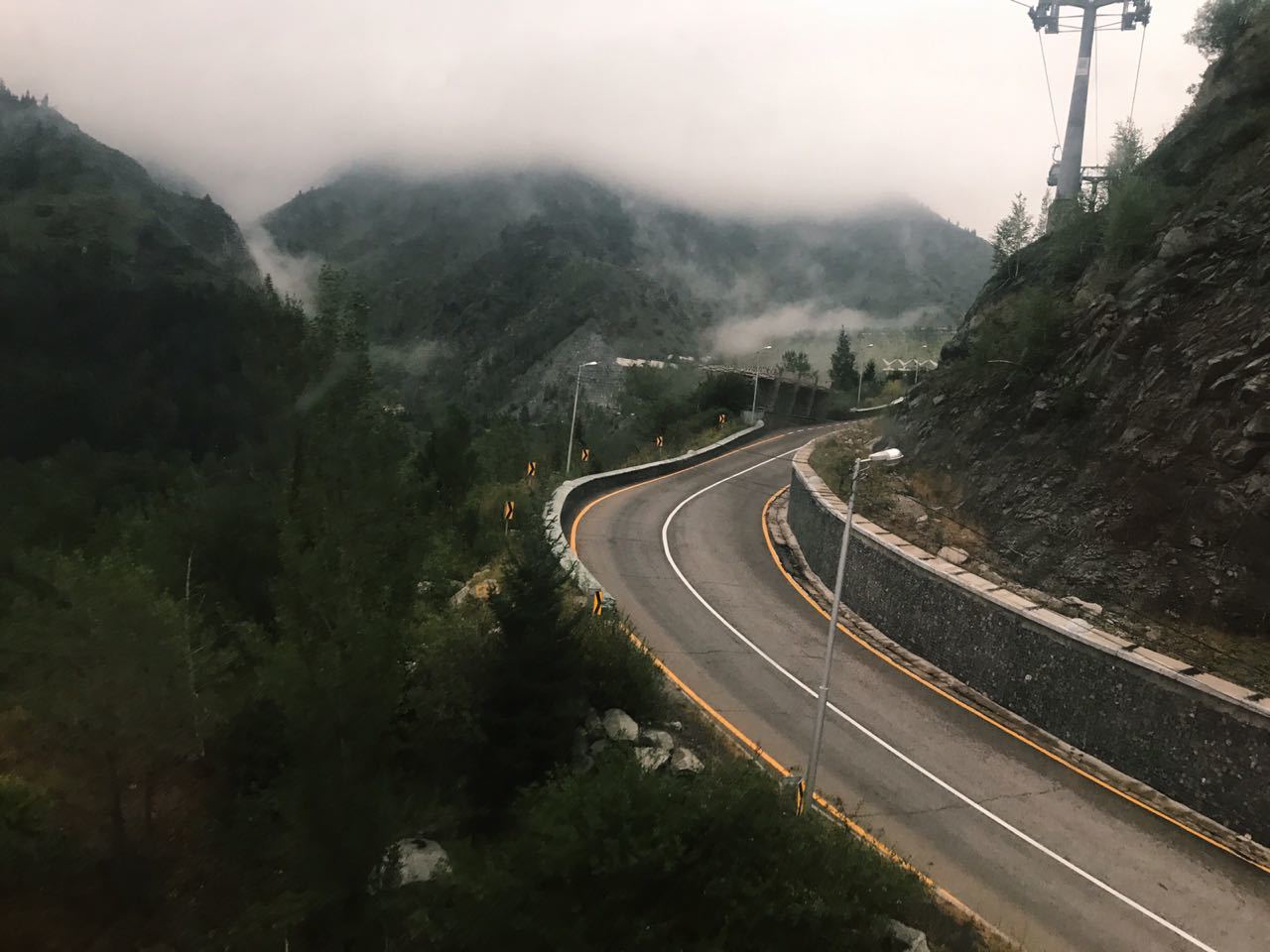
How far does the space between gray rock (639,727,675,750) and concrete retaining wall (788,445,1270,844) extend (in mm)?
8092

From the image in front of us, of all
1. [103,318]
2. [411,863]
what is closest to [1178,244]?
[411,863]

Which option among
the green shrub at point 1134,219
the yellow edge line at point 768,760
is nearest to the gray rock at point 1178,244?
the green shrub at point 1134,219

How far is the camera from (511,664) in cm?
1217

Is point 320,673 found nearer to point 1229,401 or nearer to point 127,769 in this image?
point 127,769

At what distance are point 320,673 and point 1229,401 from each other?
1918cm

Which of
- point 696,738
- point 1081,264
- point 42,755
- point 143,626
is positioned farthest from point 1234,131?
point 42,755

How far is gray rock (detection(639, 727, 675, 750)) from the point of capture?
40.5ft

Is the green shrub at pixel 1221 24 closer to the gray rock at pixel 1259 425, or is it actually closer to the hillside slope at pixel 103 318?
the gray rock at pixel 1259 425

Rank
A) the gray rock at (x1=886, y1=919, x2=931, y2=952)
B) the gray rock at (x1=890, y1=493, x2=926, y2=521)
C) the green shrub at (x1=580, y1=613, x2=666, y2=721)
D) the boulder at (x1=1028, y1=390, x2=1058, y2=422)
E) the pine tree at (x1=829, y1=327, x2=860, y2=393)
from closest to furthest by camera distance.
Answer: the gray rock at (x1=886, y1=919, x2=931, y2=952) → the green shrub at (x1=580, y1=613, x2=666, y2=721) → the boulder at (x1=1028, y1=390, x2=1058, y2=422) → the gray rock at (x1=890, y1=493, x2=926, y2=521) → the pine tree at (x1=829, y1=327, x2=860, y2=393)

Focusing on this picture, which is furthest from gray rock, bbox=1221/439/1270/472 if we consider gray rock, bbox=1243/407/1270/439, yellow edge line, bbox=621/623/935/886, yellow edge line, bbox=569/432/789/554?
yellow edge line, bbox=569/432/789/554

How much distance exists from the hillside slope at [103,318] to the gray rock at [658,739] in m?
60.4

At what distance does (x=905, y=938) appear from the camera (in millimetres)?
8039

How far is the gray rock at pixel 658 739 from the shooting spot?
12359 millimetres

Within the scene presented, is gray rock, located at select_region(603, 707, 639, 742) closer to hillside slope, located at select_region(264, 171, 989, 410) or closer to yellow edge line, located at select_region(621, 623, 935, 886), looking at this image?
yellow edge line, located at select_region(621, 623, 935, 886)
